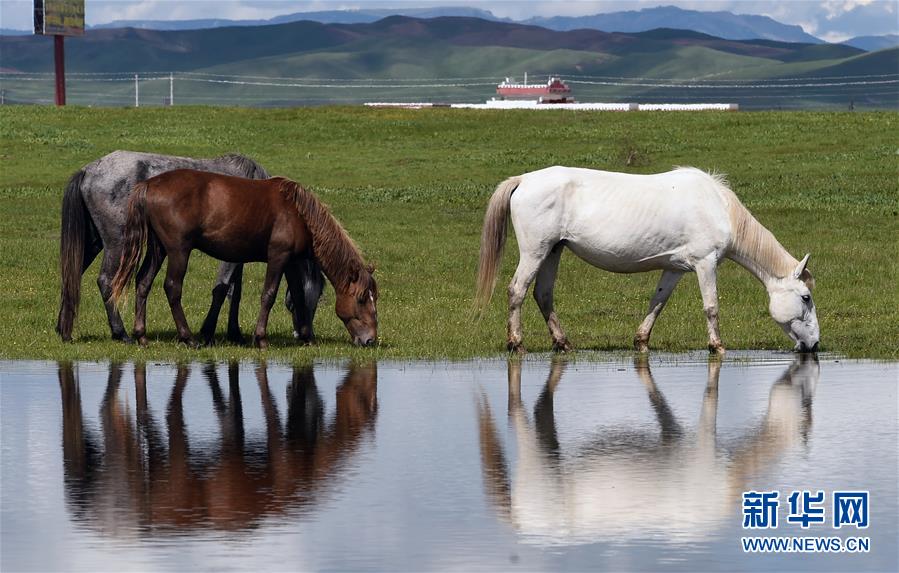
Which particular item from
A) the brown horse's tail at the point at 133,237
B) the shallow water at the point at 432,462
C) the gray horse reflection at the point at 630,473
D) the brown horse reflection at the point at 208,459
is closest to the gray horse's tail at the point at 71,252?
the brown horse's tail at the point at 133,237

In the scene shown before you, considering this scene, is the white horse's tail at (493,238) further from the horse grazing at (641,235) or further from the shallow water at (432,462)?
the shallow water at (432,462)

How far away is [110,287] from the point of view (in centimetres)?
1864

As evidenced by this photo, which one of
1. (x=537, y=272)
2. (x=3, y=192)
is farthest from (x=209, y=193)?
(x=3, y=192)

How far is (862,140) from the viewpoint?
57.3 metres

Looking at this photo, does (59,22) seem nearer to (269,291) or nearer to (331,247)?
(269,291)

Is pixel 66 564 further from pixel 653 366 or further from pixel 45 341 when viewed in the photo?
pixel 45 341

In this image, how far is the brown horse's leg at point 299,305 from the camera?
59.0 ft

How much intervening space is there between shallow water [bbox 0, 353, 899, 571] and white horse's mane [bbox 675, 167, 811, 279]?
1.65 meters

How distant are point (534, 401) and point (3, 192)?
34677mm

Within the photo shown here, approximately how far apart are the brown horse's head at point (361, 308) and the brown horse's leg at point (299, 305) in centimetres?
64

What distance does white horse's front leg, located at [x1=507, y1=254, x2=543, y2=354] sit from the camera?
17.4 m

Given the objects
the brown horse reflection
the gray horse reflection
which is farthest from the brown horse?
the gray horse reflection

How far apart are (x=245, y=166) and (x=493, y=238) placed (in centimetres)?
372

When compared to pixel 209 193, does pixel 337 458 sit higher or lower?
lower
